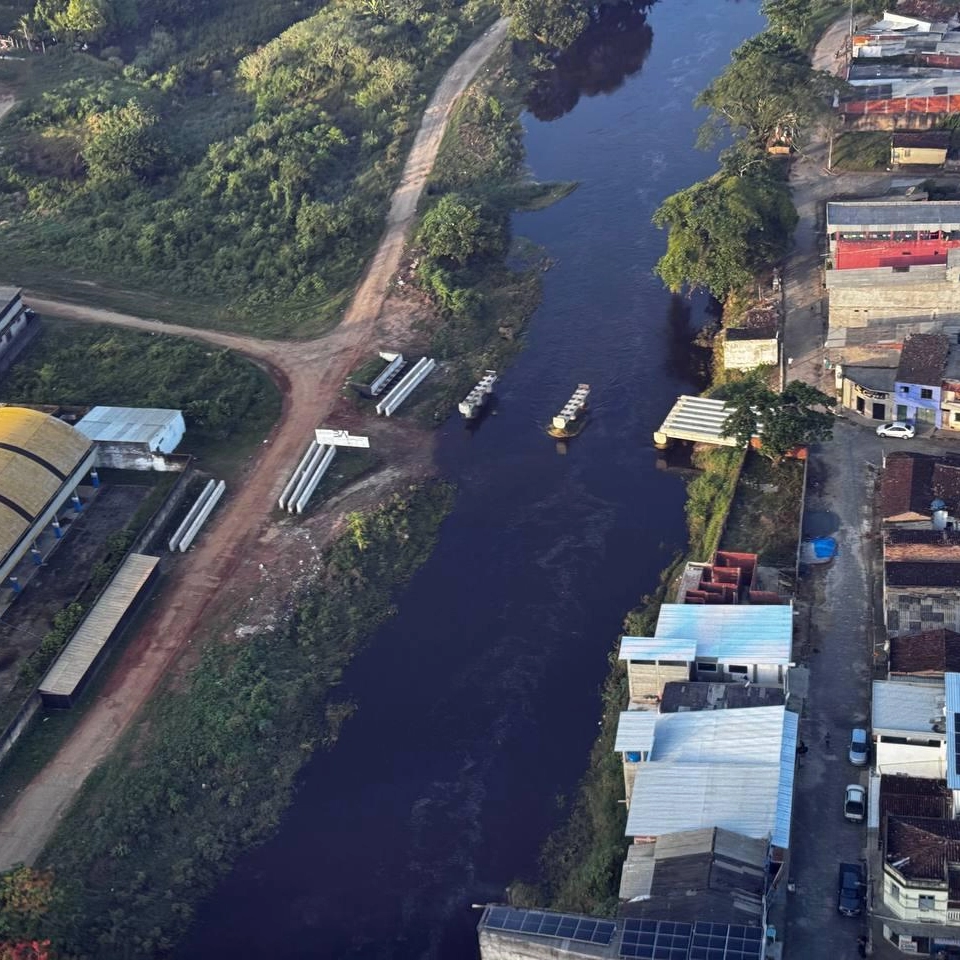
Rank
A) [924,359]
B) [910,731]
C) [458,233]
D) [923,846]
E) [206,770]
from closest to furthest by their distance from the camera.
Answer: [923,846] → [910,731] → [206,770] → [924,359] → [458,233]

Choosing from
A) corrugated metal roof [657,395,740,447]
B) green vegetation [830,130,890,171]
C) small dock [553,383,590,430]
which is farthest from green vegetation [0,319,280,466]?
green vegetation [830,130,890,171]

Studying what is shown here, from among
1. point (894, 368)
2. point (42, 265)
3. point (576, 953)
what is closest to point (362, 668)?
point (576, 953)

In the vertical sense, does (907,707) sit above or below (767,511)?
above

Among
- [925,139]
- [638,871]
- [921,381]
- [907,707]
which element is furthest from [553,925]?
[925,139]

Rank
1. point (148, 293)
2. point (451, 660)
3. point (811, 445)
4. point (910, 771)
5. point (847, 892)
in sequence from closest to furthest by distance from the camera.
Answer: point (847, 892), point (910, 771), point (451, 660), point (811, 445), point (148, 293)

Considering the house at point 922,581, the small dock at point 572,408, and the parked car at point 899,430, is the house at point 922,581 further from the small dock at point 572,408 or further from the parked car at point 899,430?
the small dock at point 572,408

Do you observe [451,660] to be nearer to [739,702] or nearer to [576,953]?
[739,702]

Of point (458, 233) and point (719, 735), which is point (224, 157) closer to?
point (458, 233)

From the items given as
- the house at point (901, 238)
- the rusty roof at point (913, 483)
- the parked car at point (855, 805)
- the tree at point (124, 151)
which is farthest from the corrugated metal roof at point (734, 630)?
the tree at point (124, 151)
